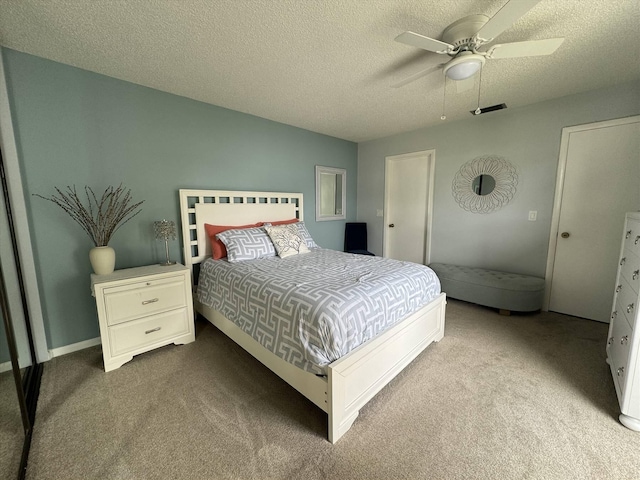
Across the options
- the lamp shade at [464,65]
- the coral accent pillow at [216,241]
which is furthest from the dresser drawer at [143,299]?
the lamp shade at [464,65]

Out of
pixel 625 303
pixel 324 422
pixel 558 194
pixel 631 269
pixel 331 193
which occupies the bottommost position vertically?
pixel 324 422

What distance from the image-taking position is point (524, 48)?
4.95ft

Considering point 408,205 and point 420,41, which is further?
point 408,205

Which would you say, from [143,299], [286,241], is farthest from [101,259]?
[286,241]

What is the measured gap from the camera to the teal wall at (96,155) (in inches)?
75.5

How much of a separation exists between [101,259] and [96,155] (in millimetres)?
898

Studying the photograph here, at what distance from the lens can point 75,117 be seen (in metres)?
2.04

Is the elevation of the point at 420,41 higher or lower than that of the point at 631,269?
higher

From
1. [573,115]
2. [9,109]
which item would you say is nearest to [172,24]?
[9,109]

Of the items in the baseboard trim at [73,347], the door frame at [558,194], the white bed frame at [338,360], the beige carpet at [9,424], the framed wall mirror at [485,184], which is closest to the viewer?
the beige carpet at [9,424]

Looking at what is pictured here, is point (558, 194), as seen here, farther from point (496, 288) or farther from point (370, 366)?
point (370, 366)

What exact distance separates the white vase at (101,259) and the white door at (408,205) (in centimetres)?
360

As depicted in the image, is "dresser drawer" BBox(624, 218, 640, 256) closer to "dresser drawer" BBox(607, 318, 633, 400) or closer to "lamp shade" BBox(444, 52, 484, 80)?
"dresser drawer" BBox(607, 318, 633, 400)

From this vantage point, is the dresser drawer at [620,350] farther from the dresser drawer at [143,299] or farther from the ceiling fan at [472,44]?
the dresser drawer at [143,299]
